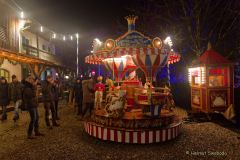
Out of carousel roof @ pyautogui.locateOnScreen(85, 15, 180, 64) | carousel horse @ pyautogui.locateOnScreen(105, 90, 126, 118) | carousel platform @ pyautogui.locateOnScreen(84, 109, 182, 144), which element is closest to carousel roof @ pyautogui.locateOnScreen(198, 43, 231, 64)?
carousel roof @ pyautogui.locateOnScreen(85, 15, 180, 64)

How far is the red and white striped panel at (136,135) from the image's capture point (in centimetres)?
702

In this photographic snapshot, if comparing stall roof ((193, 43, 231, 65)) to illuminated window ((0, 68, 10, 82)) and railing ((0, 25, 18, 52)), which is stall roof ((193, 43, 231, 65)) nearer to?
illuminated window ((0, 68, 10, 82))

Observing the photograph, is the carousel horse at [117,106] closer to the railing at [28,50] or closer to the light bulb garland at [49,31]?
the railing at [28,50]

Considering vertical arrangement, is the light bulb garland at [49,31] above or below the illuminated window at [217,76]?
above

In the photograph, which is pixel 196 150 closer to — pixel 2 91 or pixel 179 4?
pixel 2 91

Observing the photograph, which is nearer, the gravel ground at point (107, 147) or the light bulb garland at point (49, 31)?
the gravel ground at point (107, 147)

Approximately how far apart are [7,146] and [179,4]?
14.9 m

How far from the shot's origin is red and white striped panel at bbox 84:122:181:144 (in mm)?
7016

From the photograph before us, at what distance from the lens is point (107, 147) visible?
6.72 m

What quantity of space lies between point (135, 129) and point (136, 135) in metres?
0.23

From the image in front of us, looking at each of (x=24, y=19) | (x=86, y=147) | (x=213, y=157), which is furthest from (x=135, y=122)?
(x=24, y=19)

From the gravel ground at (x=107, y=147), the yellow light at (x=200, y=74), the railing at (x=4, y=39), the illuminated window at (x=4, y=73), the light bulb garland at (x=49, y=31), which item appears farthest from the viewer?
the light bulb garland at (x=49, y=31)

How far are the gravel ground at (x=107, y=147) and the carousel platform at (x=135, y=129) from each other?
188 millimetres

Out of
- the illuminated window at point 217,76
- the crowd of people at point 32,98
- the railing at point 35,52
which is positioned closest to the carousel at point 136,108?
the crowd of people at point 32,98
